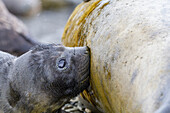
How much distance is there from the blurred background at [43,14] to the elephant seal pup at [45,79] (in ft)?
13.1

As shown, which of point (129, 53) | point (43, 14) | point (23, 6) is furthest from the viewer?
point (43, 14)

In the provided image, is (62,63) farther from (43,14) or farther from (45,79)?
(43,14)

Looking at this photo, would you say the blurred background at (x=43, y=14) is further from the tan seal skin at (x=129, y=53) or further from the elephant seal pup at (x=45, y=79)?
the tan seal skin at (x=129, y=53)

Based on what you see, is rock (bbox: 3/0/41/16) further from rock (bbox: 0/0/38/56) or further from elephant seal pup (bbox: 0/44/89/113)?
elephant seal pup (bbox: 0/44/89/113)

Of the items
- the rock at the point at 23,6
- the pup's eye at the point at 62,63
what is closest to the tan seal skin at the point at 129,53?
the pup's eye at the point at 62,63

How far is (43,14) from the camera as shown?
8086mm

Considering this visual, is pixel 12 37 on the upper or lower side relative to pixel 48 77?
lower

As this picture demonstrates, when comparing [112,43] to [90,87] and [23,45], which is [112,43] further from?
[23,45]

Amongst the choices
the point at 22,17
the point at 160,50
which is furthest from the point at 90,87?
the point at 22,17

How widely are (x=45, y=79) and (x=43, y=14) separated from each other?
6.53 meters

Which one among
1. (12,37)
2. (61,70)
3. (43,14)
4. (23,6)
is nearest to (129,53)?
(61,70)

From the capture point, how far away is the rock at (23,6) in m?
6.66

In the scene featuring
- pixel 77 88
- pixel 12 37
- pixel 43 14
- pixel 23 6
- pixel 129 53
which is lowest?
pixel 43 14

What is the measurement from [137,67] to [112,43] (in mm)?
307
